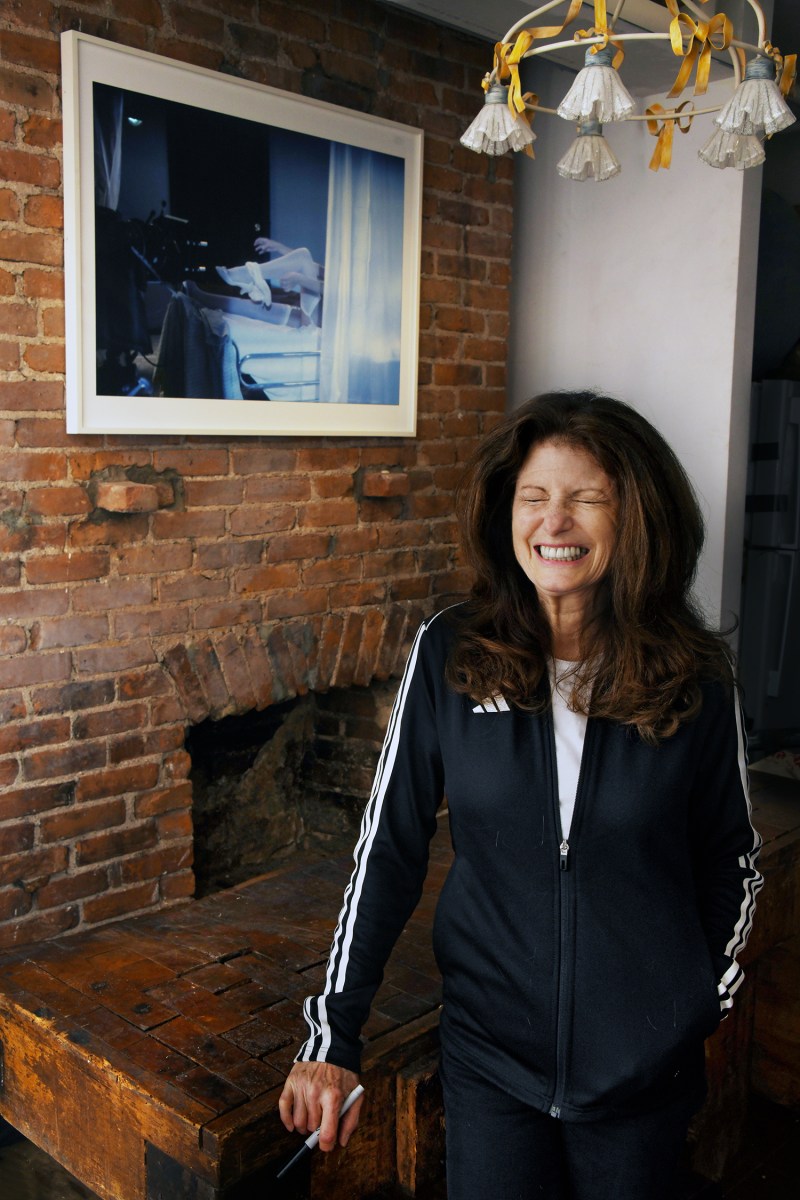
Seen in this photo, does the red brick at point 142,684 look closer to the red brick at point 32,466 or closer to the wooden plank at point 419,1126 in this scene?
the red brick at point 32,466

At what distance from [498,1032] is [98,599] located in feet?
4.61

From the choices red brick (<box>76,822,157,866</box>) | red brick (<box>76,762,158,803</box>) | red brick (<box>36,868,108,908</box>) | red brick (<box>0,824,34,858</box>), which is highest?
red brick (<box>76,762,158,803</box>)

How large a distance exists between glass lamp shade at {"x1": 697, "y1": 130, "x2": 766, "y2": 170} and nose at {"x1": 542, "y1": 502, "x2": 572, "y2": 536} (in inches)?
27.8

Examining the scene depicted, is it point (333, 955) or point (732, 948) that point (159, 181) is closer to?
point (333, 955)

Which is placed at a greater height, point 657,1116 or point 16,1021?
point 657,1116

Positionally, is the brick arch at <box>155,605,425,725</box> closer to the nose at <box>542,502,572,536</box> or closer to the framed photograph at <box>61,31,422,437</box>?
the framed photograph at <box>61,31,422,437</box>

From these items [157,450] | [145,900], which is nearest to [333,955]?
[145,900]

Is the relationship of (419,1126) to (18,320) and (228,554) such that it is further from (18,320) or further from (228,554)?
(18,320)

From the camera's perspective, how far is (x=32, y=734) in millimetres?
2527

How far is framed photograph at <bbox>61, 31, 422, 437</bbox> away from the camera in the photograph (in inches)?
97.7

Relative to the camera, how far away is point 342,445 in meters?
3.14

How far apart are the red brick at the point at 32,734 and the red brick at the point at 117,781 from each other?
5.1 inches

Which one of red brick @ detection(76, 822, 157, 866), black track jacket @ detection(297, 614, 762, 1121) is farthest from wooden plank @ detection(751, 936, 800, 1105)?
red brick @ detection(76, 822, 157, 866)

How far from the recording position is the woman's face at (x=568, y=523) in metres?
1.82
